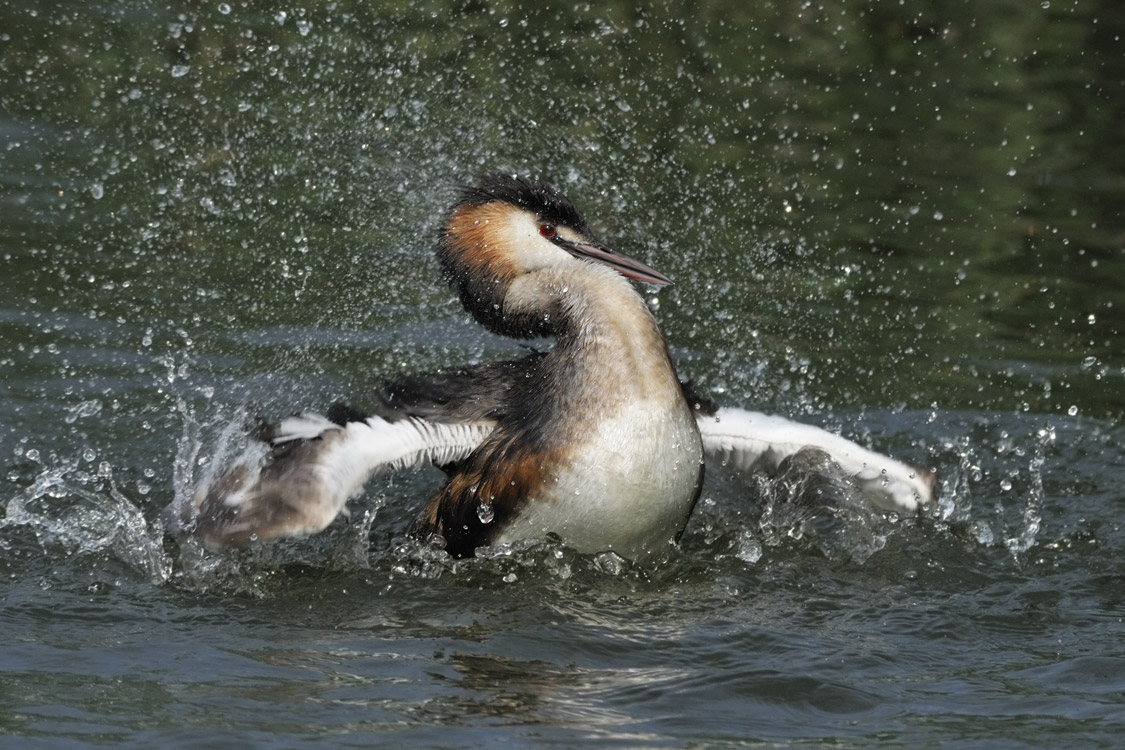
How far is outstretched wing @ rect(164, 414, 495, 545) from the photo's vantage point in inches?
224

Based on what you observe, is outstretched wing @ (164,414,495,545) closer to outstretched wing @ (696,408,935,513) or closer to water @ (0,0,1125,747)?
water @ (0,0,1125,747)

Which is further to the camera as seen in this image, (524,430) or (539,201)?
(539,201)

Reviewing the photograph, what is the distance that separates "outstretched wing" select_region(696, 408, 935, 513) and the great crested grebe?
48 mm

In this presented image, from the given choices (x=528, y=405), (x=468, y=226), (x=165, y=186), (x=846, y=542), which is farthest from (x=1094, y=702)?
(x=165, y=186)

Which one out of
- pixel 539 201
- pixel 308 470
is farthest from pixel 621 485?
pixel 539 201

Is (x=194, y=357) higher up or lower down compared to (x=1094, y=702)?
higher up

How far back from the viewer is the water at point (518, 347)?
5.33 metres

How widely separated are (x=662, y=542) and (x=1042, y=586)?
1480mm

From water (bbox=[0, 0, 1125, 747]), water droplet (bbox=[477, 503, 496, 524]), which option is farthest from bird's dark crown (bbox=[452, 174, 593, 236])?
water (bbox=[0, 0, 1125, 747])

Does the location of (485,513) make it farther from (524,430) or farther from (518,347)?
(518,347)

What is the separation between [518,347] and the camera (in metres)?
9.19

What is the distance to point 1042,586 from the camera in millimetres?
6418

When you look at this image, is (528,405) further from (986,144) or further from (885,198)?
(986,144)

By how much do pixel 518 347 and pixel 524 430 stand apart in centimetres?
315
